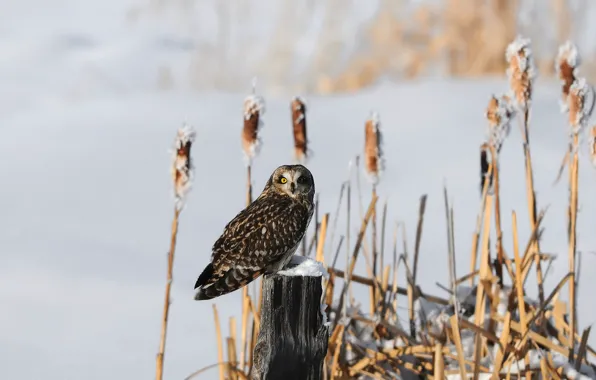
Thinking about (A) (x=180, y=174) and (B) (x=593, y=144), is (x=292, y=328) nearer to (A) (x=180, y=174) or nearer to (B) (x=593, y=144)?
(A) (x=180, y=174)

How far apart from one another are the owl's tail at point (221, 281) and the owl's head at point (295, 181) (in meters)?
0.23

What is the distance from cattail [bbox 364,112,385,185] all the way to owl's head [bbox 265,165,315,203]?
375 millimetres

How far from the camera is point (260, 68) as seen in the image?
6348 millimetres

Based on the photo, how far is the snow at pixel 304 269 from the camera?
1914 mm

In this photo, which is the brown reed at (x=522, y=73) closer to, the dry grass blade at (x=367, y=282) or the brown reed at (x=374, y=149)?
the brown reed at (x=374, y=149)

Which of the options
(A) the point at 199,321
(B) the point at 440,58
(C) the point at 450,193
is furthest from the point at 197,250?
(B) the point at 440,58

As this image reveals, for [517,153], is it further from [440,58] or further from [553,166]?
[440,58]

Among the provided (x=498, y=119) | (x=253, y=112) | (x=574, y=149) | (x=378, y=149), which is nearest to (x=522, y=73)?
(x=498, y=119)

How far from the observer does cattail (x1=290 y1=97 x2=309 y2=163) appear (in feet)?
7.88

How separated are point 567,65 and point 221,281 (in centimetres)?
112

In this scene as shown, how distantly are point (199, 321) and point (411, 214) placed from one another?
4.91ft

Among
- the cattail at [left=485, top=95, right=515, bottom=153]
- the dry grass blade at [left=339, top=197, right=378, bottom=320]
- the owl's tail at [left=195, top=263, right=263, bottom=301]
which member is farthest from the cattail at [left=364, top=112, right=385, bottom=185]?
the owl's tail at [left=195, top=263, right=263, bottom=301]

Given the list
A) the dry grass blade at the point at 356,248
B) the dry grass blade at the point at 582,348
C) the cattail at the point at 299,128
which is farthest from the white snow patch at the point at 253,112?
the dry grass blade at the point at 582,348

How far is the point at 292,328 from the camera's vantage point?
1900mm
